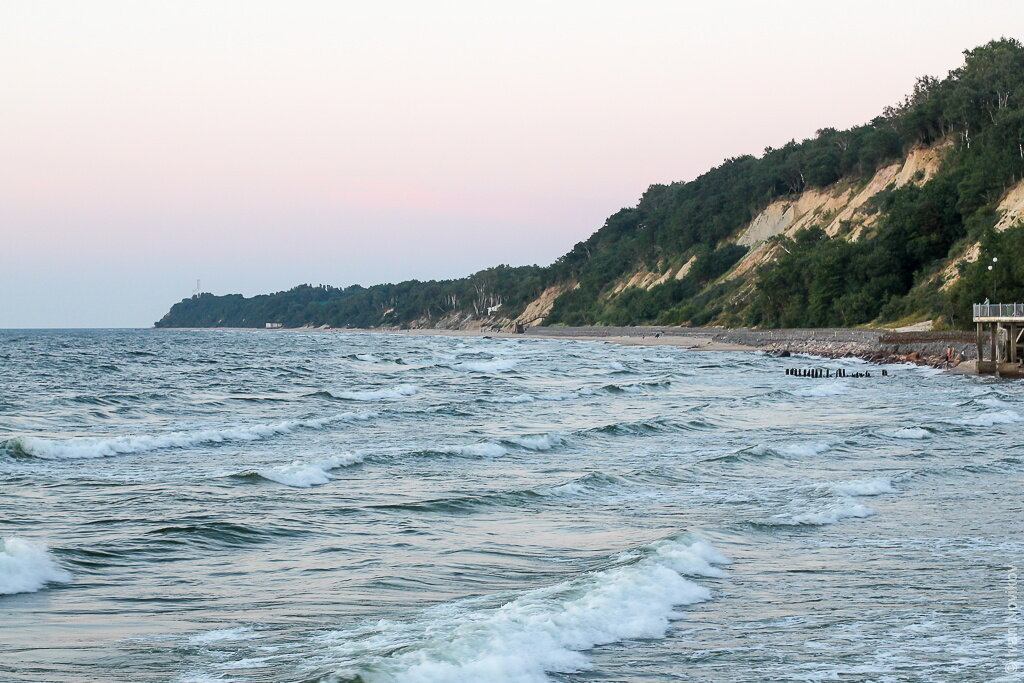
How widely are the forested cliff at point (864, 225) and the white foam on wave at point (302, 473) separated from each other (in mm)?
Answer: 50112

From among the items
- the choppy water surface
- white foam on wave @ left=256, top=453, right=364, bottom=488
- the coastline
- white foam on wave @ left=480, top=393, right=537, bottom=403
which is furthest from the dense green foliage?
white foam on wave @ left=256, top=453, right=364, bottom=488

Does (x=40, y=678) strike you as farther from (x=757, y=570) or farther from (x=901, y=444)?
(x=901, y=444)

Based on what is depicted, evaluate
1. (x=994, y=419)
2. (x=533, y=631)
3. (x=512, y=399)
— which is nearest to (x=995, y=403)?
(x=994, y=419)

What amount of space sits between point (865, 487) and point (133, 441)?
54.3 feet

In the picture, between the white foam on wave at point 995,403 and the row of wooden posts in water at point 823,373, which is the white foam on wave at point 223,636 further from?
the row of wooden posts in water at point 823,373

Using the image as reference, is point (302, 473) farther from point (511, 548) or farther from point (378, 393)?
point (378, 393)

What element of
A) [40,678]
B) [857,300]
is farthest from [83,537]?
[857,300]

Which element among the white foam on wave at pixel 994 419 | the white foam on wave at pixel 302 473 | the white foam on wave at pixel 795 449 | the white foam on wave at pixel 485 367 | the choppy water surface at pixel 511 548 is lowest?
the white foam on wave at pixel 994 419

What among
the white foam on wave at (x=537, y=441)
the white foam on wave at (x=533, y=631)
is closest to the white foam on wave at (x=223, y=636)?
the white foam on wave at (x=533, y=631)

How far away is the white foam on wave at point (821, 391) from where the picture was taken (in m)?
43.3

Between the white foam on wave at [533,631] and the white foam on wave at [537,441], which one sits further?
the white foam on wave at [537,441]

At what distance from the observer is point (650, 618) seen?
10.6 m

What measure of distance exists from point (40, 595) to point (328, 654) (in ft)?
13.7

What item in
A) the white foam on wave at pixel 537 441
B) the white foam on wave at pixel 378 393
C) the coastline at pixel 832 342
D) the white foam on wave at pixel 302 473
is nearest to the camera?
the white foam on wave at pixel 302 473
